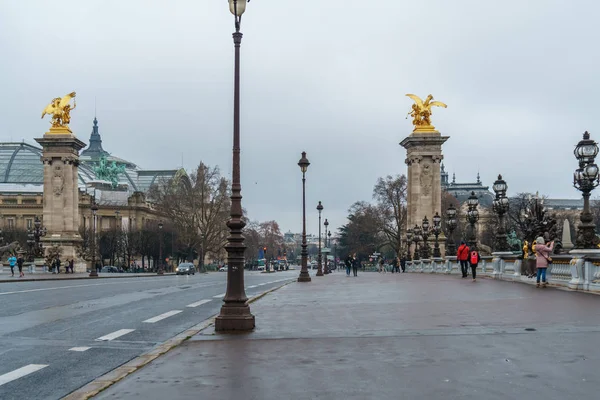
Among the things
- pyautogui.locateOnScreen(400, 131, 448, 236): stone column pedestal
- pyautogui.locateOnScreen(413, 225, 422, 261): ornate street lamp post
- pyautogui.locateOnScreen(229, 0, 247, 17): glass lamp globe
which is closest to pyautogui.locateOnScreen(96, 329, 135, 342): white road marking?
pyautogui.locateOnScreen(229, 0, 247, 17): glass lamp globe

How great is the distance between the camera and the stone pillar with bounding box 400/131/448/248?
231 ft

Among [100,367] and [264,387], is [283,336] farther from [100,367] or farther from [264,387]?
[264,387]

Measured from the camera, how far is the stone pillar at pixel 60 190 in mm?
73188

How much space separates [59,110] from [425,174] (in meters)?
38.2

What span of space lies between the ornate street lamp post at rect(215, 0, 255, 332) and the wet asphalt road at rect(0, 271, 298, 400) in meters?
1.15

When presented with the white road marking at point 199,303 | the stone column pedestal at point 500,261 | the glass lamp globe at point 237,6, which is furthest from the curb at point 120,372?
the stone column pedestal at point 500,261

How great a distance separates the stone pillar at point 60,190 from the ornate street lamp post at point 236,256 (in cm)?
6362

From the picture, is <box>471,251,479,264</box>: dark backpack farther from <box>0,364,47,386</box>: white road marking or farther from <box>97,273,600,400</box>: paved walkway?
<box>0,364,47,386</box>: white road marking

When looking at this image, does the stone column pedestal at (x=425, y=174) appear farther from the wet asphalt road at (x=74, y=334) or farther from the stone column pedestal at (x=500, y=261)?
the wet asphalt road at (x=74, y=334)

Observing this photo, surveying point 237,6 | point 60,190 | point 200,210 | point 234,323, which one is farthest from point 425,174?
point 234,323

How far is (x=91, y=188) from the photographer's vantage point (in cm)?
14538

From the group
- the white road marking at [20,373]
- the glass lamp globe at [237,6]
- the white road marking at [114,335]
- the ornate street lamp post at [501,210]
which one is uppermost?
the glass lamp globe at [237,6]

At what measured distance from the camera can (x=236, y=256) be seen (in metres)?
12.7

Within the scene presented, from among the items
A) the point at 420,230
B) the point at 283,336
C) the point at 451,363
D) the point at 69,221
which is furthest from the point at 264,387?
the point at 69,221
